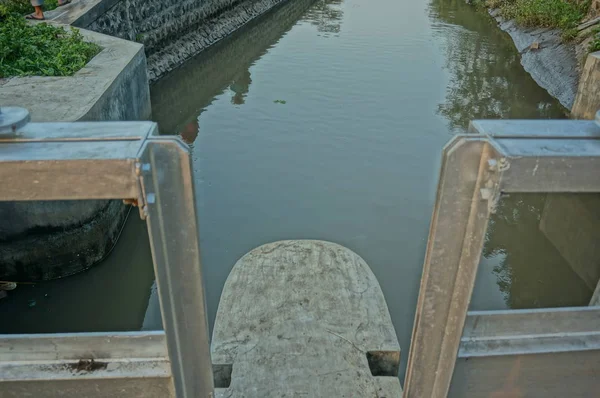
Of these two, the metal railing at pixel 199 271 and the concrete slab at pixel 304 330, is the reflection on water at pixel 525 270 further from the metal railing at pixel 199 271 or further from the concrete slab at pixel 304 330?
the metal railing at pixel 199 271

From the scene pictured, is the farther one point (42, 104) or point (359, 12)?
point (359, 12)

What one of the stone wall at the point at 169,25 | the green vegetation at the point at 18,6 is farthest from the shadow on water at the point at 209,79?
the green vegetation at the point at 18,6

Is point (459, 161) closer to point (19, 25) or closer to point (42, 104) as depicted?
point (42, 104)

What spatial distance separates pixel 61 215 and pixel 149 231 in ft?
11.2

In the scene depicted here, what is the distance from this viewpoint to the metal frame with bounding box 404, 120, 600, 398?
1416 mm

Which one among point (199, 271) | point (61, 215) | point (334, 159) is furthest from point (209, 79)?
point (199, 271)

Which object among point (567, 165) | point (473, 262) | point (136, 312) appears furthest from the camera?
point (136, 312)

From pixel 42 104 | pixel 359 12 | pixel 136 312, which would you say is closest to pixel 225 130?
pixel 42 104

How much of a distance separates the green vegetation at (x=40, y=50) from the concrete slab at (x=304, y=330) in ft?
11.1

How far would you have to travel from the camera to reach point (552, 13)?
12.3 metres

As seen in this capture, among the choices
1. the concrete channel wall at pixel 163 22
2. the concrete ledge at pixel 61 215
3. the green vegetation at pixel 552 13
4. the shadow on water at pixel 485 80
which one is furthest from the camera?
the green vegetation at pixel 552 13

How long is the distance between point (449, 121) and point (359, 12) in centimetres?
826

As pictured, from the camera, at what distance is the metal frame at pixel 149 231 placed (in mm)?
1360

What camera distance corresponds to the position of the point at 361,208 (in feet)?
19.9
